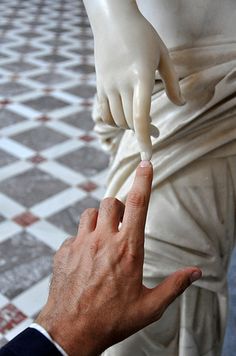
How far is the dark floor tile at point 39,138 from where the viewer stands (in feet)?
10.7

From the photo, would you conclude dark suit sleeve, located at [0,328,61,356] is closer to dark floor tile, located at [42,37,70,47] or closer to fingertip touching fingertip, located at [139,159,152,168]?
fingertip touching fingertip, located at [139,159,152,168]

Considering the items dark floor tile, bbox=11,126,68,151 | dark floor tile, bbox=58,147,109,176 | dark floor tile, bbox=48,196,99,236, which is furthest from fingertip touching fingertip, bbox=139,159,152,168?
dark floor tile, bbox=11,126,68,151

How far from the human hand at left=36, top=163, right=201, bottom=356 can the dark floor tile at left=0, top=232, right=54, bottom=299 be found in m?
1.33

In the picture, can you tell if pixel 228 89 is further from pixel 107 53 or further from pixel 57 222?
pixel 57 222

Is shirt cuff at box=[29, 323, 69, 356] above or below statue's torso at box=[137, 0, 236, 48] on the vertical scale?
below

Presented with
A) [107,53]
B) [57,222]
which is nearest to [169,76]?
[107,53]

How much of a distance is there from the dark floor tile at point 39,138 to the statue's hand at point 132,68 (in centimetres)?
239

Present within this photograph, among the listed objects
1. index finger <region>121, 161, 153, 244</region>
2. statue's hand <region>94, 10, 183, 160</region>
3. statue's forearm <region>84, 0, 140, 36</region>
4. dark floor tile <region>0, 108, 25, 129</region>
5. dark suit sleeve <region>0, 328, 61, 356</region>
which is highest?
statue's forearm <region>84, 0, 140, 36</region>

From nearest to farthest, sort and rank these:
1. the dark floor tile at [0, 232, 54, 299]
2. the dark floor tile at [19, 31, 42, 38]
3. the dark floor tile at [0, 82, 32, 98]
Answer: the dark floor tile at [0, 232, 54, 299] → the dark floor tile at [0, 82, 32, 98] → the dark floor tile at [19, 31, 42, 38]

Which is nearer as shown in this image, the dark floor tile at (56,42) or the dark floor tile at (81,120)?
the dark floor tile at (81,120)

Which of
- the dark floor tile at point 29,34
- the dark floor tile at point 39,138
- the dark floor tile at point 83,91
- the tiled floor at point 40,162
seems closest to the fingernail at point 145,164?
the tiled floor at point 40,162

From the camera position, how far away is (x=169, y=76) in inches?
34.1

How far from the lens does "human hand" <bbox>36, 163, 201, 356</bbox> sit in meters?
0.77

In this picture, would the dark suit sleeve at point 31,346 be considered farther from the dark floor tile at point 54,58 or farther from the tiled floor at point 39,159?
the dark floor tile at point 54,58
